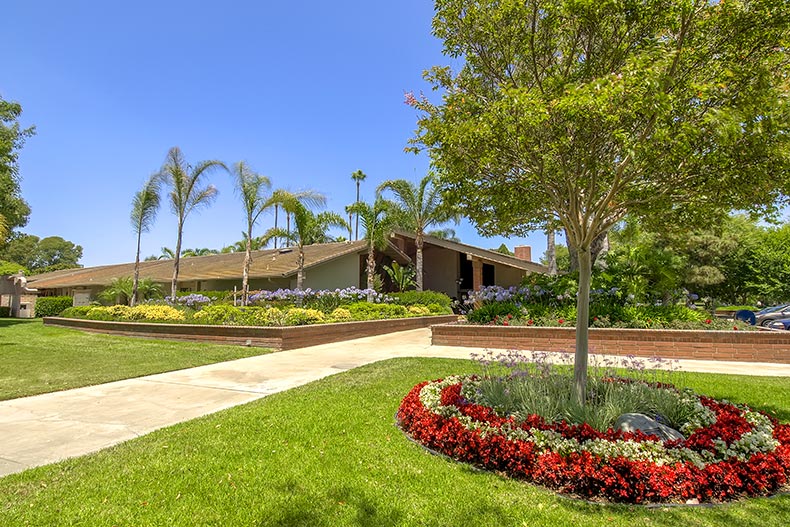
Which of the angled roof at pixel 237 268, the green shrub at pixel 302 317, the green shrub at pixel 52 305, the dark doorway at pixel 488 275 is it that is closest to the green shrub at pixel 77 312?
the angled roof at pixel 237 268

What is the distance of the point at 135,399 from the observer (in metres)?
6.54

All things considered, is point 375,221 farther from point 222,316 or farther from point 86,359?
point 86,359

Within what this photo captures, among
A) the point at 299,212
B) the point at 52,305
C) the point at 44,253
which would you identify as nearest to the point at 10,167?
the point at 52,305

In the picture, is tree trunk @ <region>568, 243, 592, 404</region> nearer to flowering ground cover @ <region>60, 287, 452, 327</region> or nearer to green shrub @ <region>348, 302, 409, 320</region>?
flowering ground cover @ <region>60, 287, 452, 327</region>

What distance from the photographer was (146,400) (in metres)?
6.47

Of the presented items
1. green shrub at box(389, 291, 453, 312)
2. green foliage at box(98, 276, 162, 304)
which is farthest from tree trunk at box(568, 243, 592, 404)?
green foliage at box(98, 276, 162, 304)

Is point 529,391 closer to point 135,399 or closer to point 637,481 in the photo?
point 637,481

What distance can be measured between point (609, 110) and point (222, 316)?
44.9 ft

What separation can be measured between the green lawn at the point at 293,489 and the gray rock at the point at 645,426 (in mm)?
798

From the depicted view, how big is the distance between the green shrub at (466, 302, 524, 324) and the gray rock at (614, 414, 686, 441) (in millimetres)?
8383

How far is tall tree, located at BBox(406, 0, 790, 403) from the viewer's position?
3658 mm

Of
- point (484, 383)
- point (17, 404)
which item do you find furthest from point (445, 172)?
A: point (17, 404)

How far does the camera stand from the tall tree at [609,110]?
3.66 meters

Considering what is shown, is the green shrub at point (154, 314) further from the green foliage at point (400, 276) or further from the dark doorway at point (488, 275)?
the dark doorway at point (488, 275)
